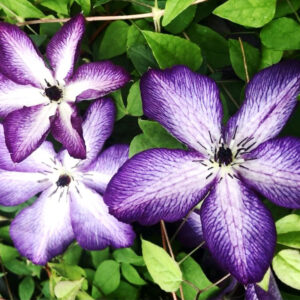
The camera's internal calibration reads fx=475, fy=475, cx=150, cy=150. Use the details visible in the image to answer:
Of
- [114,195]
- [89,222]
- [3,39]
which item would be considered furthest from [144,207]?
[3,39]

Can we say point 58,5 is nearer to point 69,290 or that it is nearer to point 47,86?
point 47,86

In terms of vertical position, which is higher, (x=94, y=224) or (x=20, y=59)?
(x=20, y=59)

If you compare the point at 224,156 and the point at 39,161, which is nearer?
the point at 224,156

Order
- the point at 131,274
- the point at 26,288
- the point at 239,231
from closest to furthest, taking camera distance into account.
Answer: the point at 239,231
the point at 131,274
the point at 26,288

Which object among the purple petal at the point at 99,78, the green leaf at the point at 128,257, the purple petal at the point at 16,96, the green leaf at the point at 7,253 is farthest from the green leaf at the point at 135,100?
the green leaf at the point at 7,253

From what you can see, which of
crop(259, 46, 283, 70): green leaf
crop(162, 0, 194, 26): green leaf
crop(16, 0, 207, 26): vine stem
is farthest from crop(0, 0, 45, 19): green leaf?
crop(259, 46, 283, 70): green leaf

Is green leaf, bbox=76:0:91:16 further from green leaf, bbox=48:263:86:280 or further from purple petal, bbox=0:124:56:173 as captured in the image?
green leaf, bbox=48:263:86:280

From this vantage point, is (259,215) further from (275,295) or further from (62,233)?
(62,233)

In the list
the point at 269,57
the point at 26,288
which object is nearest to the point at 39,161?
the point at 26,288
